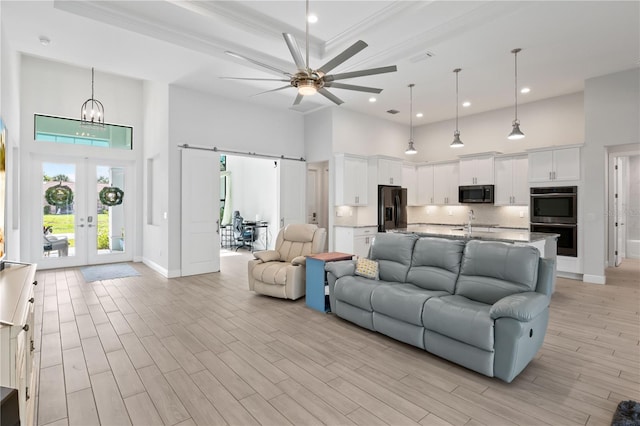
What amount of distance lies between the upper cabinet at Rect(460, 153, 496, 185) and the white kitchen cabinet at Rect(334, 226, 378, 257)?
2481 millimetres

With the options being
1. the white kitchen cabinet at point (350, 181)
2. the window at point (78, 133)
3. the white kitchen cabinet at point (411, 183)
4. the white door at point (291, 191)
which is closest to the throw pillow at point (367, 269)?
the white kitchen cabinet at point (350, 181)

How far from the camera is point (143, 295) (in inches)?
193

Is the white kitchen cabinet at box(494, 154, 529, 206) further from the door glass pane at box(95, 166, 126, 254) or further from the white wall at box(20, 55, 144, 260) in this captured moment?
the door glass pane at box(95, 166, 126, 254)

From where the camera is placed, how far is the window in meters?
6.58

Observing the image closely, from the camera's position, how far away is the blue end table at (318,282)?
164 inches

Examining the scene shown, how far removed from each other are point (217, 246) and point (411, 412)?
5.28 m

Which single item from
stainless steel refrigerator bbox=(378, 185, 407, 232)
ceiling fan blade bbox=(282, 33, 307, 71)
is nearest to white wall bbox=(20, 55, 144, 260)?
stainless steel refrigerator bbox=(378, 185, 407, 232)

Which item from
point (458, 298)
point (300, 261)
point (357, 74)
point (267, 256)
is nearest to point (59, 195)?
point (267, 256)

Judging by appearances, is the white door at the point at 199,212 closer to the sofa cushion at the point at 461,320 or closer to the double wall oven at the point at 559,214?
the sofa cushion at the point at 461,320

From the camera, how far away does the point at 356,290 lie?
3.53 metres

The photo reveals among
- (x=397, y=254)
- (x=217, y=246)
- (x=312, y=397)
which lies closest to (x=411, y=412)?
(x=312, y=397)

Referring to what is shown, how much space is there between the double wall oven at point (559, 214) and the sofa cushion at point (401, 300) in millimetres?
4294

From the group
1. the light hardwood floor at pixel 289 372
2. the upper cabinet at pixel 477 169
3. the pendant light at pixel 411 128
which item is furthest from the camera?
the upper cabinet at pixel 477 169

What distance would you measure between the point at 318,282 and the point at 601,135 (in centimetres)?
551
